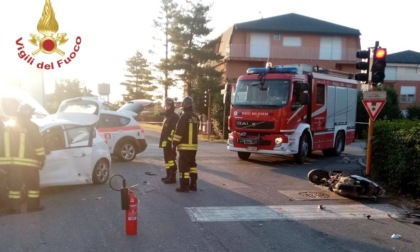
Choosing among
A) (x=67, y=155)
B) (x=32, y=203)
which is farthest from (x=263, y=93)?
(x=32, y=203)

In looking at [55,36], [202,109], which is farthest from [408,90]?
[55,36]

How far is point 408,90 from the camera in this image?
48656 mm

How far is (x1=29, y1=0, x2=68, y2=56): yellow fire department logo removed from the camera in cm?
1598

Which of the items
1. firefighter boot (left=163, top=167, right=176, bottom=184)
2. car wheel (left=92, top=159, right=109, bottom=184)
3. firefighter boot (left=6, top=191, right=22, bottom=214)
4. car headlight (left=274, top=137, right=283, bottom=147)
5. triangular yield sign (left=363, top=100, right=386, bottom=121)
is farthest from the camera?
car headlight (left=274, top=137, right=283, bottom=147)

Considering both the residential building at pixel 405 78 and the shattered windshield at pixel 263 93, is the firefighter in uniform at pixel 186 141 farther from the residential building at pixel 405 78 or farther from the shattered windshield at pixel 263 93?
the residential building at pixel 405 78

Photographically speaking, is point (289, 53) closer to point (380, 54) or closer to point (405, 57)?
point (405, 57)

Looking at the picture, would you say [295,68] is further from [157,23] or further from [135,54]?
[135,54]

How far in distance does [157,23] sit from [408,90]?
1078 inches

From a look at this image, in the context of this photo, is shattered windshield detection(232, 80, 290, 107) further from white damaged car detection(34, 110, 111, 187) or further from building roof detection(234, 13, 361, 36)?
building roof detection(234, 13, 361, 36)

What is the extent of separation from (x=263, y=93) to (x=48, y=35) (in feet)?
27.7

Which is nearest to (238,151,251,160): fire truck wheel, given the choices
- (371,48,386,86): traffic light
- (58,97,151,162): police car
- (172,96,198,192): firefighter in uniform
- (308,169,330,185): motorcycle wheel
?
(58,97,151,162): police car

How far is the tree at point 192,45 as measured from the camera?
38.2 meters

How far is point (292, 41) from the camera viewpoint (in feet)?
136

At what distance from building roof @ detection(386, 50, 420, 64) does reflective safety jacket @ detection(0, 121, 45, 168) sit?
46.6m
